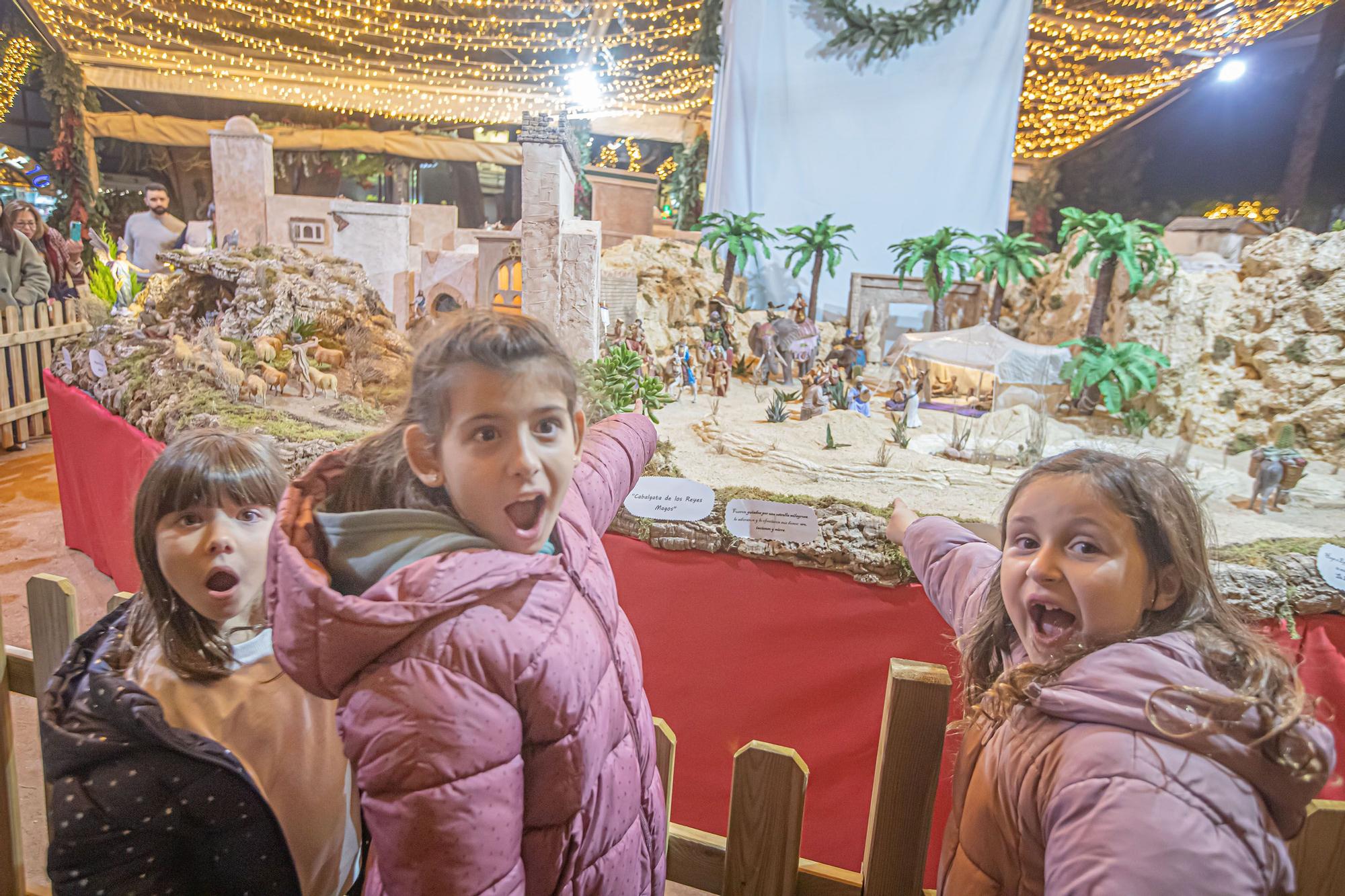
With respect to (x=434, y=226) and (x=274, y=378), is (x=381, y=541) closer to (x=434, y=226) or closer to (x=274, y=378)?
(x=274, y=378)

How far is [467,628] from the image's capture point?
63 centimetres

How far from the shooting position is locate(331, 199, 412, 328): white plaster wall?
8.87 ft

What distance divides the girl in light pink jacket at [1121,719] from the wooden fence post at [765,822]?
9.5 inches

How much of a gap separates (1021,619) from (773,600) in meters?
1.07

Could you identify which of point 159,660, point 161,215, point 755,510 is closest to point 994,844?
point 159,660

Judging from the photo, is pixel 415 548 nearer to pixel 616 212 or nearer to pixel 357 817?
pixel 357 817

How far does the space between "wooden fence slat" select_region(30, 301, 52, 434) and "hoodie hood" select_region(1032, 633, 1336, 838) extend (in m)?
5.57

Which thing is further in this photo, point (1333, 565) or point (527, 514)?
point (1333, 565)

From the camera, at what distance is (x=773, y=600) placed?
1.80 m

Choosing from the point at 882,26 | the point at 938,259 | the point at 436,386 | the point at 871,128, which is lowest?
the point at 436,386

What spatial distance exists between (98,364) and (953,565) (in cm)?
300

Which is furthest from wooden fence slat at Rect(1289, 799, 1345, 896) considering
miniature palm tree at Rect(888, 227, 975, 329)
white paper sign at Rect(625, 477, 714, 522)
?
miniature palm tree at Rect(888, 227, 975, 329)

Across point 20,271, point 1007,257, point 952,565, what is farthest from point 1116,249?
point 20,271

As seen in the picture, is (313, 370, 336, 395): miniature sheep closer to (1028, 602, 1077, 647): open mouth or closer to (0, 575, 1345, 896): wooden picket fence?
(0, 575, 1345, 896): wooden picket fence
